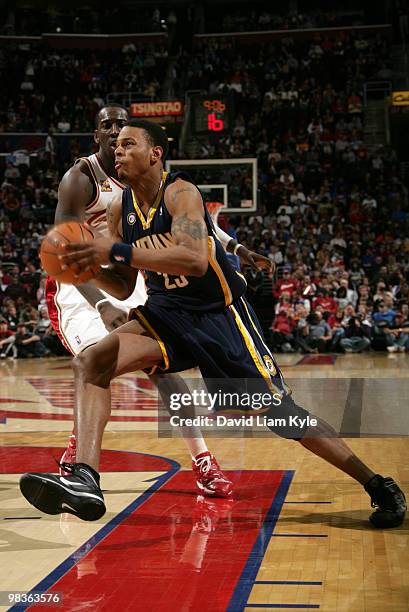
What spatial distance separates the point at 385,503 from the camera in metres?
4.12

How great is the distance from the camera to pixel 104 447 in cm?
647

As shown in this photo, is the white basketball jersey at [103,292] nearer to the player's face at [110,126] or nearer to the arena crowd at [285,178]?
the player's face at [110,126]

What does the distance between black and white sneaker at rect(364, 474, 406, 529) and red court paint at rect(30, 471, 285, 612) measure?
0.55 meters

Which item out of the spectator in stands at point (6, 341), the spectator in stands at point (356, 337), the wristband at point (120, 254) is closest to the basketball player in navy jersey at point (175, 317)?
the wristband at point (120, 254)

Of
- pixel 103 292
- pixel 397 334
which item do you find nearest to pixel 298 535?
pixel 103 292

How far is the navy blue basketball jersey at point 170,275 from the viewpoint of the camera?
13.8 ft

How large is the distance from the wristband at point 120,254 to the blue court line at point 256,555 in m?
1.31

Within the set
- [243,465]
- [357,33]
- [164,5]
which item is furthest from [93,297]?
Answer: [164,5]

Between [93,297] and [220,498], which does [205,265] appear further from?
[220,498]

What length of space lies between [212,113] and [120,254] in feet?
56.1

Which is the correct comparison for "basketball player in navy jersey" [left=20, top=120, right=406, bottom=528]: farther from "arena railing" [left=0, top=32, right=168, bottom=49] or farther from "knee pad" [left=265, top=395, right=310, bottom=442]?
"arena railing" [left=0, top=32, right=168, bottom=49]

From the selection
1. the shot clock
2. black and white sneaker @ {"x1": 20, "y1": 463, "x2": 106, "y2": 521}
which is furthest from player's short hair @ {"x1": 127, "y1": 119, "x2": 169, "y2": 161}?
the shot clock

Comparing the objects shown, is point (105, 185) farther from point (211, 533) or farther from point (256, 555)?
point (256, 555)

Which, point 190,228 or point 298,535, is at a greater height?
point 190,228
